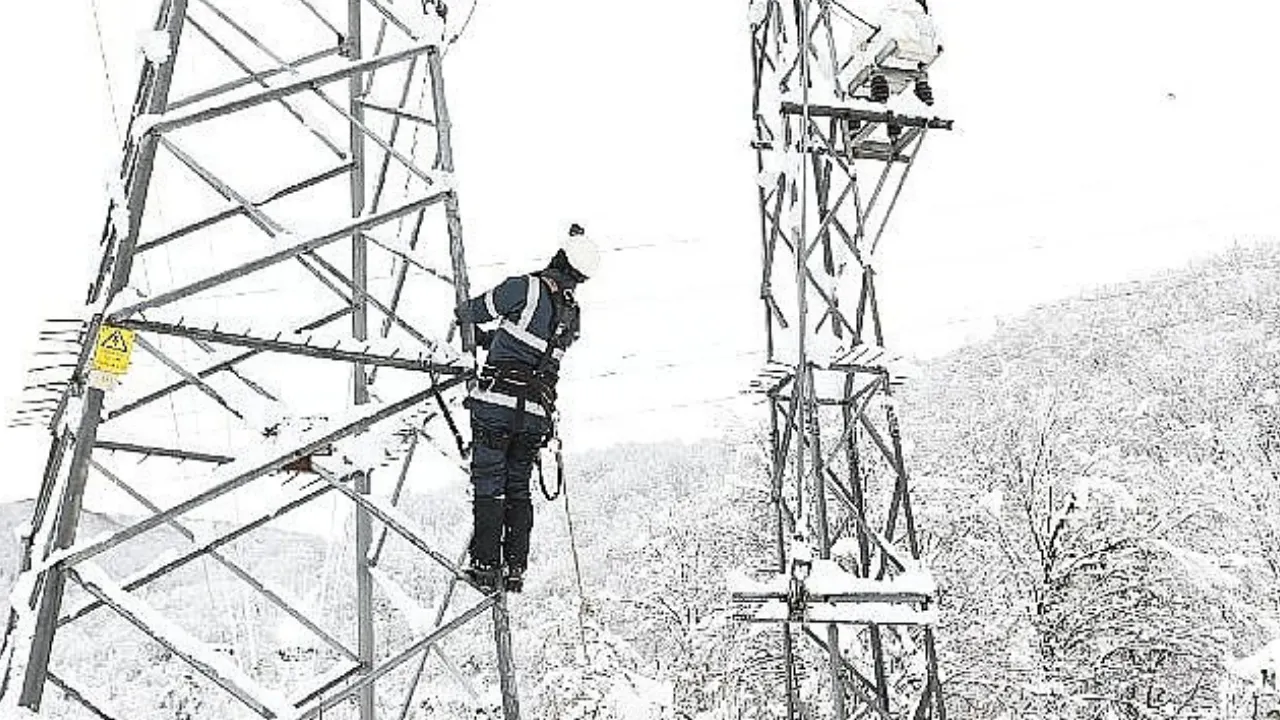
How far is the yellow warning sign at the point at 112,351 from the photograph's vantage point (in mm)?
4465

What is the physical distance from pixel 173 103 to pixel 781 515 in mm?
5283

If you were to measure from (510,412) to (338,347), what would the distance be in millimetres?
838

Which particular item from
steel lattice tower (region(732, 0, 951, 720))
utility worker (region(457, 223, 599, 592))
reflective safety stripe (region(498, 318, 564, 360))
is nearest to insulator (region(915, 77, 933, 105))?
steel lattice tower (region(732, 0, 951, 720))

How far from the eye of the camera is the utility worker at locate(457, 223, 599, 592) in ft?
17.4

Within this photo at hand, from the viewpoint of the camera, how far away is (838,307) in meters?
9.16

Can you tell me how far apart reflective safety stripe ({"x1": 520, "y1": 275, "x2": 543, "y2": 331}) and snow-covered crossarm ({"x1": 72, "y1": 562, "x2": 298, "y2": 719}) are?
1767mm

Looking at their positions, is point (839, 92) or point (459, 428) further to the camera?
point (839, 92)

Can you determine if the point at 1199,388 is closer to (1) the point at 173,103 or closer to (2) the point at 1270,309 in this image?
(2) the point at 1270,309

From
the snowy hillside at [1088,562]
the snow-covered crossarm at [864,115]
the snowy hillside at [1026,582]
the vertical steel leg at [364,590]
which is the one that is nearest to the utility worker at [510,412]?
the vertical steel leg at [364,590]

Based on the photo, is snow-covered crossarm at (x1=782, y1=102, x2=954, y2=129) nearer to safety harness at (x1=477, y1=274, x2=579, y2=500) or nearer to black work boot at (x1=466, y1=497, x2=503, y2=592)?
safety harness at (x1=477, y1=274, x2=579, y2=500)

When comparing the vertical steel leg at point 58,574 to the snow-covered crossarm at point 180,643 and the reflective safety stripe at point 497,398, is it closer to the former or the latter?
the snow-covered crossarm at point 180,643

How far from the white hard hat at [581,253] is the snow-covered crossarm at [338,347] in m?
0.86

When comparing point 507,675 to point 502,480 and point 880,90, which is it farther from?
point 880,90

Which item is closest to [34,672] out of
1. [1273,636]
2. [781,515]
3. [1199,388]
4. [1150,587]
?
[781,515]
